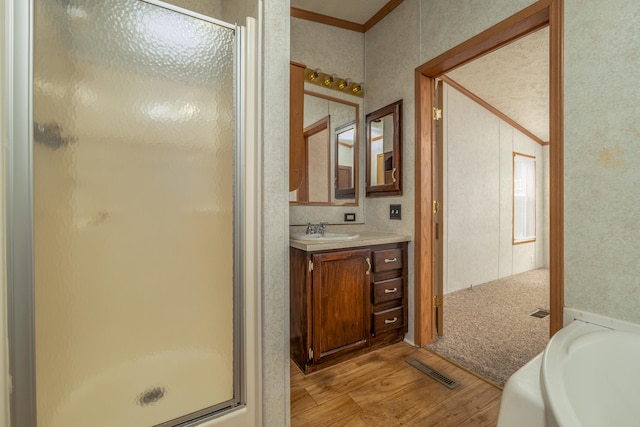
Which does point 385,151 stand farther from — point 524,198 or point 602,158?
point 524,198

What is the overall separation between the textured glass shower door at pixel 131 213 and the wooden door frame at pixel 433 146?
56.9 inches

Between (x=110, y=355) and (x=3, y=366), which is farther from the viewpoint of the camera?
(x=110, y=355)

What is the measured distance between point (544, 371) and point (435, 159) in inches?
64.4

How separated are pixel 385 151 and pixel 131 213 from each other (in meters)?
1.92

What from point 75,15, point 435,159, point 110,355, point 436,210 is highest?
point 75,15

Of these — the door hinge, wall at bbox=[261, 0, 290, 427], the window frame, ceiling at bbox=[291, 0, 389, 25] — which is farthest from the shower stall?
the window frame

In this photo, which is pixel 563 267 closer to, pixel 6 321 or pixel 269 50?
pixel 269 50

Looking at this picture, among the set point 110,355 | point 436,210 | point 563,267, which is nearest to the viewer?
point 110,355

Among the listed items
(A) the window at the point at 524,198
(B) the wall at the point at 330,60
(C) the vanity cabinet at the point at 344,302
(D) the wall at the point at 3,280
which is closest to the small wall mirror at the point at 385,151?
Answer: (B) the wall at the point at 330,60

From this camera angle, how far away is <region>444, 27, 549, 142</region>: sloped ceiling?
2400mm

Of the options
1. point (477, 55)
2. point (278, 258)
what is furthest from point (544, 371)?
point (477, 55)

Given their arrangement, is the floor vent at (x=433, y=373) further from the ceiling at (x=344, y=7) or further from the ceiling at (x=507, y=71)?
the ceiling at (x=344, y=7)

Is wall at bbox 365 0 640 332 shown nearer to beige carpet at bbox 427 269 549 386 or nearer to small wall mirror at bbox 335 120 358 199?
beige carpet at bbox 427 269 549 386

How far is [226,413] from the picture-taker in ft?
3.72
